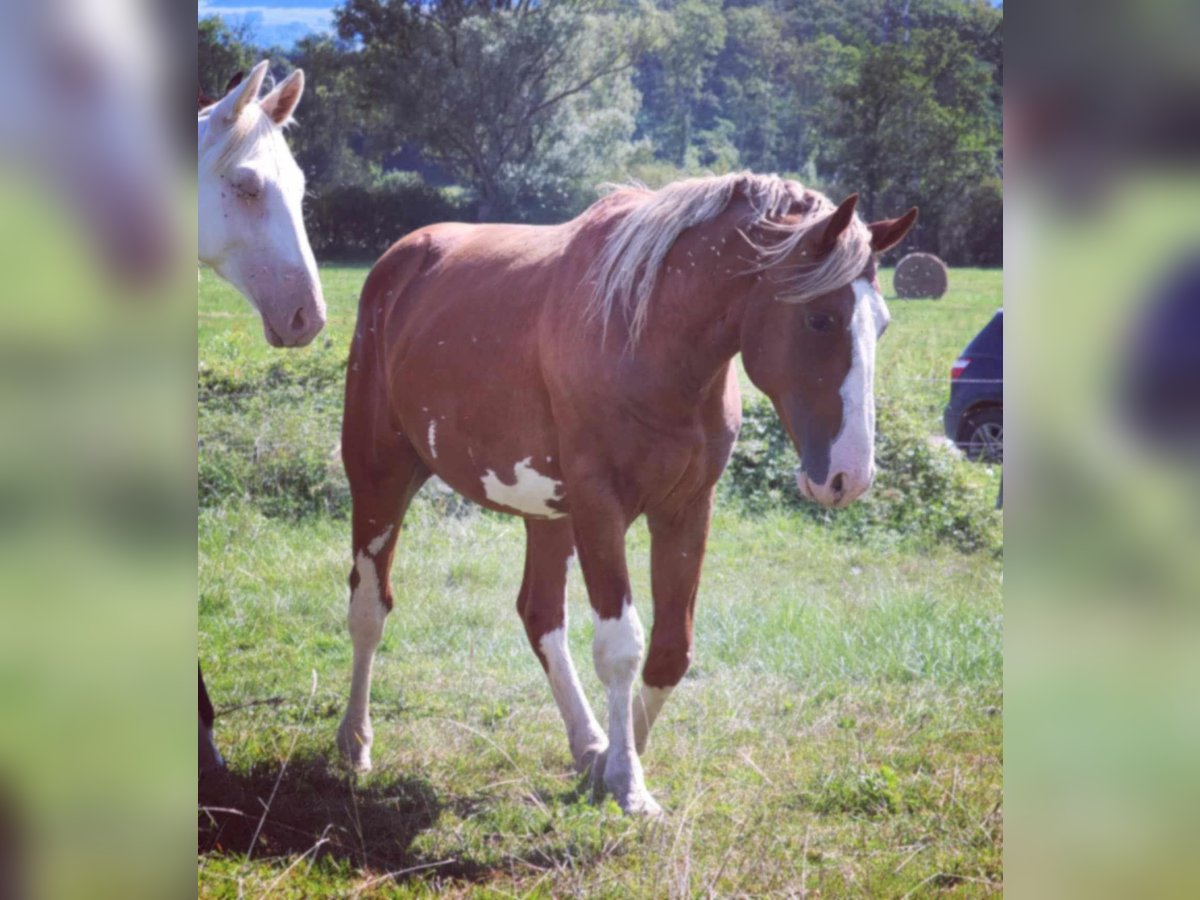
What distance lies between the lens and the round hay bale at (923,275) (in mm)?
2953

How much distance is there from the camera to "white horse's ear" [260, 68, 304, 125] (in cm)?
278

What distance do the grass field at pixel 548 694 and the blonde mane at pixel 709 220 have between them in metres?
0.37

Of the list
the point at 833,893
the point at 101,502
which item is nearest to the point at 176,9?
the point at 101,502

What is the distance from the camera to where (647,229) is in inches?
110

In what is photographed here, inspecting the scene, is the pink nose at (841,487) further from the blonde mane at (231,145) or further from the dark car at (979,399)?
the blonde mane at (231,145)

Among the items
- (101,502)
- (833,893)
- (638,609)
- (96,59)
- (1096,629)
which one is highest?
(96,59)

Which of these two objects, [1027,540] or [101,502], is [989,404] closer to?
[1027,540]

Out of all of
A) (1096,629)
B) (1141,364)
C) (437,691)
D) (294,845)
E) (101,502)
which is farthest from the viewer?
(437,691)

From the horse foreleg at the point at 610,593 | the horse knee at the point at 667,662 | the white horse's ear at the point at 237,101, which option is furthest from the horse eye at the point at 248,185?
the horse knee at the point at 667,662

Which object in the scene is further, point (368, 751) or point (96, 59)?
point (368, 751)

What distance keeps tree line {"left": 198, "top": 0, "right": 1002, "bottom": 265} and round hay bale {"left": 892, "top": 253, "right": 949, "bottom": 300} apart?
0.15 feet

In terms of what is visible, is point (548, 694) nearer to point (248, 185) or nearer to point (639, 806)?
point (639, 806)

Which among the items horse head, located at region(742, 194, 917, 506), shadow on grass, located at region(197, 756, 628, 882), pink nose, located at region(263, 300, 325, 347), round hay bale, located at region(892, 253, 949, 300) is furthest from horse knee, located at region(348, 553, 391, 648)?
round hay bale, located at region(892, 253, 949, 300)

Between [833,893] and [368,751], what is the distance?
1.34 m
